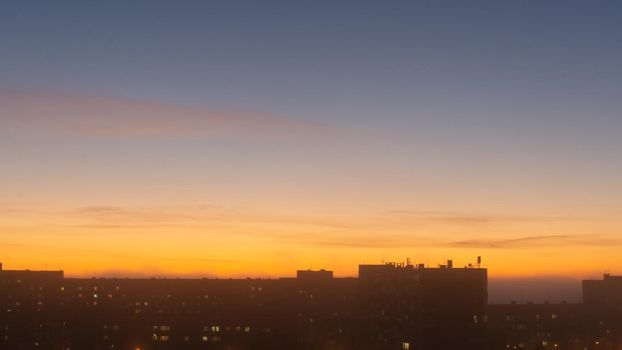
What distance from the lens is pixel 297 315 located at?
467 ft

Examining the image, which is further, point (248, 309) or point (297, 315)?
point (248, 309)

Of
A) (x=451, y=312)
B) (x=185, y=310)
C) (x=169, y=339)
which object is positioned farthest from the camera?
(x=185, y=310)

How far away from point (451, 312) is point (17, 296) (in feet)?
348

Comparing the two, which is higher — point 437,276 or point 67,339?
point 437,276

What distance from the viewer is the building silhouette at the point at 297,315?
334ft

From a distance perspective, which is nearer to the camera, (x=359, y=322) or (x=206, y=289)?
(x=359, y=322)

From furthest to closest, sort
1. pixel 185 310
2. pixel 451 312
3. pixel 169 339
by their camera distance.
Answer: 1. pixel 185 310
2. pixel 169 339
3. pixel 451 312

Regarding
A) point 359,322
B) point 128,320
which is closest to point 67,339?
point 128,320

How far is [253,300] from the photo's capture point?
579 ft

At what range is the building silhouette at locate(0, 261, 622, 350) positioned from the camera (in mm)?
101875

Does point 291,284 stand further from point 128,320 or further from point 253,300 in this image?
point 128,320

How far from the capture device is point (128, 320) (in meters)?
133

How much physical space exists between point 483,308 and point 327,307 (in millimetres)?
75838

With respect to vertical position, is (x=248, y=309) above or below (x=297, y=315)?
above
